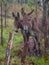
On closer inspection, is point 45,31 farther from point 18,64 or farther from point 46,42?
point 18,64

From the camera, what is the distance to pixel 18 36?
1889 cm

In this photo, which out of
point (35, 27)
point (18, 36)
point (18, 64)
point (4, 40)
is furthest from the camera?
point (18, 36)

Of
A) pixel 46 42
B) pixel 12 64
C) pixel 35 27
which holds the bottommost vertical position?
pixel 12 64

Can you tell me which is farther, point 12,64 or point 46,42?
point 46,42

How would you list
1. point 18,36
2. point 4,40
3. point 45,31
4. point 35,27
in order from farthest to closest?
point 18,36, point 4,40, point 45,31, point 35,27

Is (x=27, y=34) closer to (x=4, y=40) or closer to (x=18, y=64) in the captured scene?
(x=18, y=64)

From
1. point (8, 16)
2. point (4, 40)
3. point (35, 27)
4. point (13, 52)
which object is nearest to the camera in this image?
point (35, 27)

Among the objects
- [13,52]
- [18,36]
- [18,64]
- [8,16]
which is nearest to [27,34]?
[18,64]

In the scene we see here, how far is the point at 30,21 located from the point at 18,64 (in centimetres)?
205

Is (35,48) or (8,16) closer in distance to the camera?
(35,48)

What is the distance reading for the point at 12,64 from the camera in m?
10.7

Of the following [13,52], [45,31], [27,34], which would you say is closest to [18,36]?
[13,52]

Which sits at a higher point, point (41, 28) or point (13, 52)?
point (41, 28)

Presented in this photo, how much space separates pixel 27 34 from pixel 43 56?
1.82m
